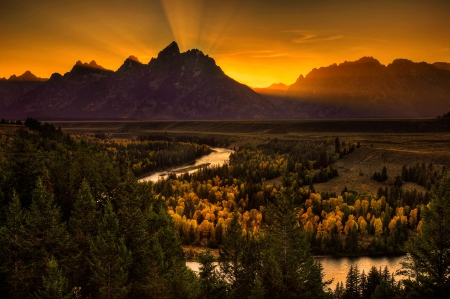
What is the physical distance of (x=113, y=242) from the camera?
3616cm

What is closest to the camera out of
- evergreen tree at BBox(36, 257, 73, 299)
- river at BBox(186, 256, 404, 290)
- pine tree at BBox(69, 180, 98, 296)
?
evergreen tree at BBox(36, 257, 73, 299)

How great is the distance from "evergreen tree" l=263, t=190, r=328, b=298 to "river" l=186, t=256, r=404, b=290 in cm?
3185

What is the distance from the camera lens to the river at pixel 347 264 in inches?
2702

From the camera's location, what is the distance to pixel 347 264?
72.3 metres

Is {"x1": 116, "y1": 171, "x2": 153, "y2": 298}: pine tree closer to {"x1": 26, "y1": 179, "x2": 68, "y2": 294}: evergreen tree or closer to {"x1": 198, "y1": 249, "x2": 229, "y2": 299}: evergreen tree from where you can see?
{"x1": 198, "y1": 249, "x2": 229, "y2": 299}: evergreen tree

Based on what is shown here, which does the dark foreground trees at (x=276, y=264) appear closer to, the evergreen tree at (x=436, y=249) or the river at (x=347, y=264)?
the evergreen tree at (x=436, y=249)

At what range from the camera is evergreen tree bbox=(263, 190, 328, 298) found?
36.4 metres

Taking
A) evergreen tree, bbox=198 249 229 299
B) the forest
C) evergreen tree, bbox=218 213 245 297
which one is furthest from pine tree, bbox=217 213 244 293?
→ evergreen tree, bbox=198 249 229 299

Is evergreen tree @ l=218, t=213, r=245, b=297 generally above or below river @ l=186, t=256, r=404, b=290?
above

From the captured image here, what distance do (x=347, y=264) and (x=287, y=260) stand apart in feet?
133

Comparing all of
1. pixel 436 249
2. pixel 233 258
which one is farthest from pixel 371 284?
pixel 233 258

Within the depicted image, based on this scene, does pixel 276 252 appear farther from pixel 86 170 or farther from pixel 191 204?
pixel 191 204

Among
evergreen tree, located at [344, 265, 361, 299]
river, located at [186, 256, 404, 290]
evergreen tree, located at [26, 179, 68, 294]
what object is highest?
evergreen tree, located at [26, 179, 68, 294]

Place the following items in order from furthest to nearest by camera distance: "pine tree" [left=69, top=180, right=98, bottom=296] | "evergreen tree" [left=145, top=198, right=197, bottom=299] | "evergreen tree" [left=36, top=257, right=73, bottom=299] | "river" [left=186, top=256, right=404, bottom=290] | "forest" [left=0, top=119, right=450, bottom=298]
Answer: "river" [left=186, top=256, right=404, bottom=290] < "pine tree" [left=69, top=180, right=98, bottom=296] < "evergreen tree" [left=145, top=198, right=197, bottom=299] < "forest" [left=0, top=119, right=450, bottom=298] < "evergreen tree" [left=36, top=257, right=73, bottom=299]
